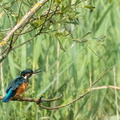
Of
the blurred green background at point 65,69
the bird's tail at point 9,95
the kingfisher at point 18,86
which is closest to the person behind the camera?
the bird's tail at point 9,95

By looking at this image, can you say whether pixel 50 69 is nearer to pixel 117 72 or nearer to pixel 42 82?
pixel 42 82

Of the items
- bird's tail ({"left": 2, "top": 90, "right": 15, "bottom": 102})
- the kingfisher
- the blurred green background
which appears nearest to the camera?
bird's tail ({"left": 2, "top": 90, "right": 15, "bottom": 102})

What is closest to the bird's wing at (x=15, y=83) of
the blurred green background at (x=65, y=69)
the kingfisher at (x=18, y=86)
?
the kingfisher at (x=18, y=86)

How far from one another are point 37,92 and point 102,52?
2.71 ft

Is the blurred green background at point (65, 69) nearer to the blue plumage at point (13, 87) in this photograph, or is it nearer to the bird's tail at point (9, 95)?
the blue plumage at point (13, 87)

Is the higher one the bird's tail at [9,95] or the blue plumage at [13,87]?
the blue plumage at [13,87]

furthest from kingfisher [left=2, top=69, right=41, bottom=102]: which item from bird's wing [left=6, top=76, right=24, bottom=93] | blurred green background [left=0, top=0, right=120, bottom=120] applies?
blurred green background [left=0, top=0, right=120, bottom=120]

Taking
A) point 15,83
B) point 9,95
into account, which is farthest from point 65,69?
point 9,95

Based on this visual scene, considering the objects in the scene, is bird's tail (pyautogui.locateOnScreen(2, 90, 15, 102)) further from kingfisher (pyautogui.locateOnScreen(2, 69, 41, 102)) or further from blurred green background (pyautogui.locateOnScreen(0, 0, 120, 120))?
blurred green background (pyautogui.locateOnScreen(0, 0, 120, 120))

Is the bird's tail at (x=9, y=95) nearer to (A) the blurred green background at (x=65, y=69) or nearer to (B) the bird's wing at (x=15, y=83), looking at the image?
(B) the bird's wing at (x=15, y=83)

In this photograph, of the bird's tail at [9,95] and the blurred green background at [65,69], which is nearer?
the bird's tail at [9,95]

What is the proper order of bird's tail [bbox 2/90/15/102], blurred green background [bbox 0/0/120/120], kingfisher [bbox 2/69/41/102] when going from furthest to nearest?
blurred green background [bbox 0/0/120/120] < kingfisher [bbox 2/69/41/102] < bird's tail [bbox 2/90/15/102]

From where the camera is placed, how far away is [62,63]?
11.4 ft

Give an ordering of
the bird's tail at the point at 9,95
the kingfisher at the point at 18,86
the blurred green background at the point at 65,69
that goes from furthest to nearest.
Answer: the blurred green background at the point at 65,69
the kingfisher at the point at 18,86
the bird's tail at the point at 9,95
